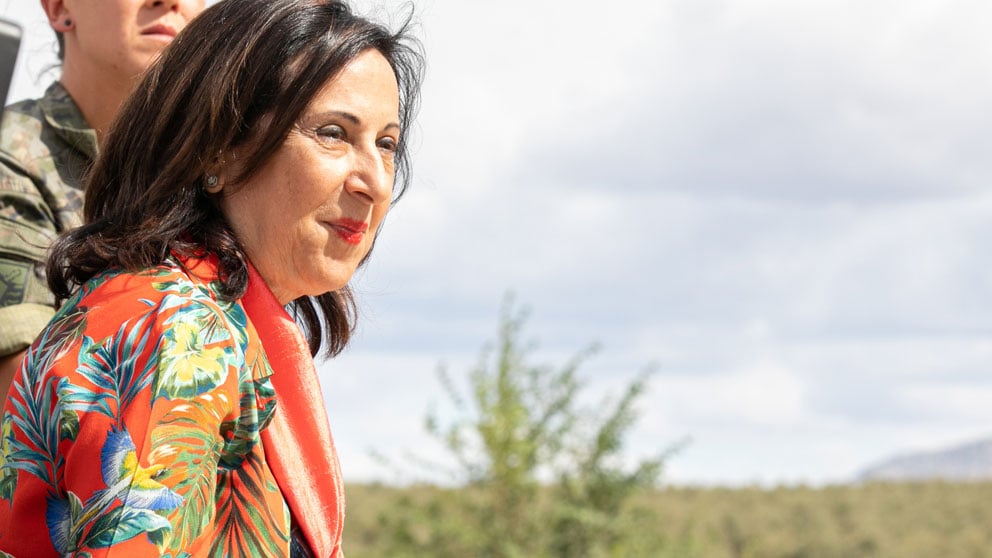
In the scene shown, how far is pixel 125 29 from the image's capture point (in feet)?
9.54

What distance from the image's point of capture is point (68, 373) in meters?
1.75

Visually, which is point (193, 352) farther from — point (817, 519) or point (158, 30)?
point (817, 519)

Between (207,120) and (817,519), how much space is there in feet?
93.1

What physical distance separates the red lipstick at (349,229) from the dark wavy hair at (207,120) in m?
0.16

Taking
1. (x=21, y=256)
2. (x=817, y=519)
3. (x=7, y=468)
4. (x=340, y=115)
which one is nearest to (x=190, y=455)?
(x=7, y=468)

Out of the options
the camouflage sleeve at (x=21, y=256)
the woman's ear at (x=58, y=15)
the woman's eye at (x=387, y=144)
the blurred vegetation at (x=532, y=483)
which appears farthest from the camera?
the blurred vegetation at (x=532, y=483)

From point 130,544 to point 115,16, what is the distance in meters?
1.63

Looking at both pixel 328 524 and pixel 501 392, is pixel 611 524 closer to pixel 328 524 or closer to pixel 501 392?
pixel 501 392

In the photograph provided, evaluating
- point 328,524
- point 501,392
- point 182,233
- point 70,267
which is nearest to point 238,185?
point 182,233

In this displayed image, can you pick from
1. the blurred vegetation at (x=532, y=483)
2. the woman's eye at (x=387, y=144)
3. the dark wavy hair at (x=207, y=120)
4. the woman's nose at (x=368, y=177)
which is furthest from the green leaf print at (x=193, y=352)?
the blurred vegetation at (x=532, y=483)

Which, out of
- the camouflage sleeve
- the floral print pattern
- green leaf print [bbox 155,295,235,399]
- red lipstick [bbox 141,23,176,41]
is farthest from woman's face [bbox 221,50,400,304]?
red lipstick [bbox 141,23,176,41]

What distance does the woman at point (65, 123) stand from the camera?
267 cm

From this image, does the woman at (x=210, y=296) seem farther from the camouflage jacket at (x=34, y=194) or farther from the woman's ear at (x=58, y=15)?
the woman's ear at (x=58, y=15)

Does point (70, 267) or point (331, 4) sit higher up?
point (331, 4)
